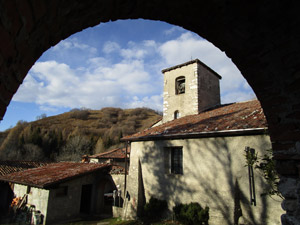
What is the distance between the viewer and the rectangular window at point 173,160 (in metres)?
10.1

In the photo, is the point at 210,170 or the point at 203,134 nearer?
the point at 210,170

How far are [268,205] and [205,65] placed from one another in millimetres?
10409

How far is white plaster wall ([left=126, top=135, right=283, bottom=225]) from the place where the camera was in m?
7.30

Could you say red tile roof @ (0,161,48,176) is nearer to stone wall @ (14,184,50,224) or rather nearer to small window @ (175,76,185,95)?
stone wall @ (14,184,50,224)

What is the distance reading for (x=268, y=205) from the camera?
23.0 ft

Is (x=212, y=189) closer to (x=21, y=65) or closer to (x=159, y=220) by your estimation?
(x=159, y=220)

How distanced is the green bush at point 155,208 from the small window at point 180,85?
8099 mm

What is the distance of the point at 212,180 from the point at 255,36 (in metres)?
7.27

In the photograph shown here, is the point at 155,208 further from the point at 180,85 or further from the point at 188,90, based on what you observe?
the point at 180,85

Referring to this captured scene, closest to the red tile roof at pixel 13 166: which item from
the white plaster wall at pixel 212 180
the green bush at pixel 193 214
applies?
the white plaster wall at pixel 212 180

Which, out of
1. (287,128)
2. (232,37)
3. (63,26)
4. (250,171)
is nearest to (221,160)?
(250,171)

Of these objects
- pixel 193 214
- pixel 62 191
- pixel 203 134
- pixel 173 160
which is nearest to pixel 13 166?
pixel 62 191

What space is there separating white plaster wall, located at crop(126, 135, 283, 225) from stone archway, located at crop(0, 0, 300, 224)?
5.39m

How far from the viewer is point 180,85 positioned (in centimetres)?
1506
